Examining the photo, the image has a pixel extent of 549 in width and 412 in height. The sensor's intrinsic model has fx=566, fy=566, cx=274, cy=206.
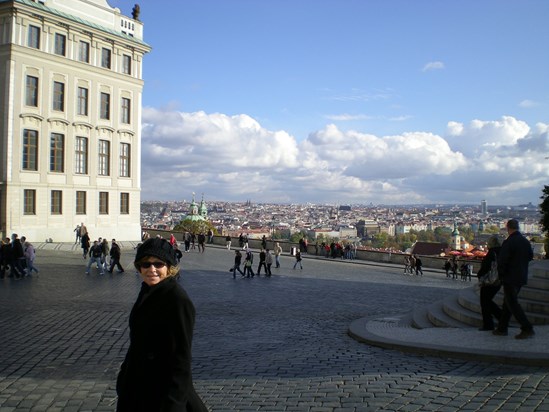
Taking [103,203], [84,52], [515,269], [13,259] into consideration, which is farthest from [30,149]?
[515,269]

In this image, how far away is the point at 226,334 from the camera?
10.2 m

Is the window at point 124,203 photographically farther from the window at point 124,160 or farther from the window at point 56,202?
the window at point 56,202

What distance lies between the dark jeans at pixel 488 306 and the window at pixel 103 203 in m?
36.3

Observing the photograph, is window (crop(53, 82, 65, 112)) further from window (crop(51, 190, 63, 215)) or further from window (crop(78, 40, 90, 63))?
window (crop(51, 190, 63, 215))

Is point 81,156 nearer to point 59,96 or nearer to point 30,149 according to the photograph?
point 30,149

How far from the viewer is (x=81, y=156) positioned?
4009 cm

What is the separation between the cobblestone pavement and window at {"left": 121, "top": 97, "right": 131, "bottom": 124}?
2907cm

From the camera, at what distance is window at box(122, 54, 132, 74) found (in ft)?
141

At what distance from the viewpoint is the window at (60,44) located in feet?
125

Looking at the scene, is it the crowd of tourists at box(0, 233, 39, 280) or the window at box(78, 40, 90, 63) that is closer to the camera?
the crowd of tourists at box(0, 233, 39, 280)

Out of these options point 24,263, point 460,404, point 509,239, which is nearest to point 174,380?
point 460,404

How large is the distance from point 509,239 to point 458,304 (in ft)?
12.6

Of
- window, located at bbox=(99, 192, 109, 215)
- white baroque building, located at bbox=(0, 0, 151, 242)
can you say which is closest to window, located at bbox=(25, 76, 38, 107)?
white baroque building, located at bbox=(0, 0, 151, 242)

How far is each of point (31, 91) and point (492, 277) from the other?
1394 inches
